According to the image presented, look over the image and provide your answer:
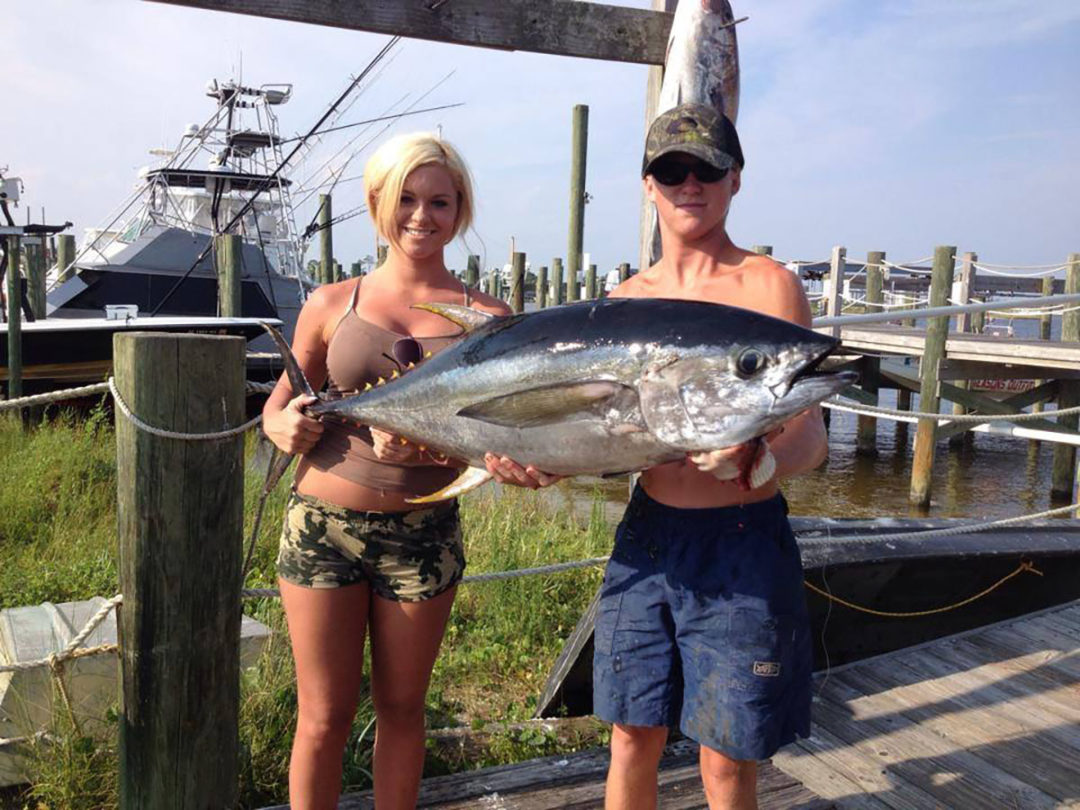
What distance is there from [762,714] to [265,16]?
302 centimetres

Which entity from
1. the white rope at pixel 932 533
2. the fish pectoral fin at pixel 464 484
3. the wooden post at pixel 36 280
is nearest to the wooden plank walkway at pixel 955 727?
the white rope at pixel 932 533

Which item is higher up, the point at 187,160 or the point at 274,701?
the point at 187,160

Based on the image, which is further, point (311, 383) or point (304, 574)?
point (311, 383)

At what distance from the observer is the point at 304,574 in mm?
2236

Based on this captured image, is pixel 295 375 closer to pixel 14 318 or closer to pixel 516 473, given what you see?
pixel 516 473

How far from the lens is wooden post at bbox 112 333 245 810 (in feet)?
7.22

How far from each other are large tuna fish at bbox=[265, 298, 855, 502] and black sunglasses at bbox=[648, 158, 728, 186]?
1.32 ft

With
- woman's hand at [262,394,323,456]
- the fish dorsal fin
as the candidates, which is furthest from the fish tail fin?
the fish dorsal fin

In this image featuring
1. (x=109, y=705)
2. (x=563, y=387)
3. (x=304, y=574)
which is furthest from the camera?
(x=109, y=705)

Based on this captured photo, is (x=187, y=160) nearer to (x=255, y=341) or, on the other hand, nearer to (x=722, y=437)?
(x=255, y=341)

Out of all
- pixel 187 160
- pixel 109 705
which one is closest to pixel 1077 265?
pixel 109 705

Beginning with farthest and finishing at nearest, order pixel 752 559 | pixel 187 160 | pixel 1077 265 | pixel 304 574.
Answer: pixel 187 160, pixel 1077 265, pixel 304 574, pixel 752 559

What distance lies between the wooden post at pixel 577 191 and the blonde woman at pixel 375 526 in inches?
473

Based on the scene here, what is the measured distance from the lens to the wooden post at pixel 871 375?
1527 centimetres
